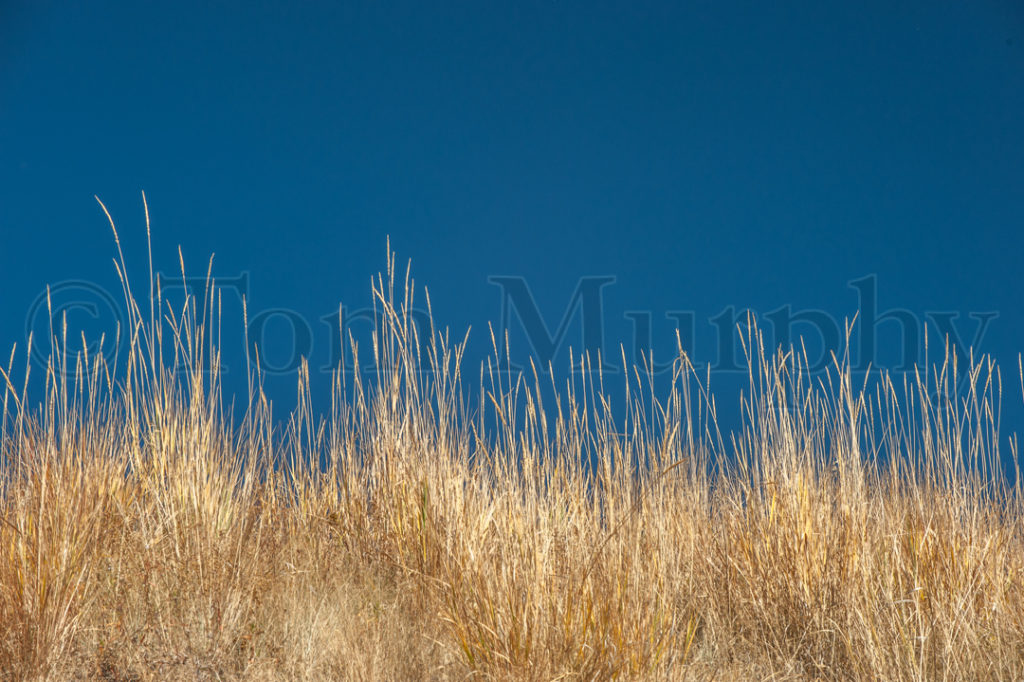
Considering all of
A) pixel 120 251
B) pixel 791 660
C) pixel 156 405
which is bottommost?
pixel 791 660

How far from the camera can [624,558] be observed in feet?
6.35

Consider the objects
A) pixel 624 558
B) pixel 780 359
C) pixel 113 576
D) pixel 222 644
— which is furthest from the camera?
pixel 780 359

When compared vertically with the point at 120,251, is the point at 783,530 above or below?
below

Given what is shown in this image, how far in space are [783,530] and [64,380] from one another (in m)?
2.38

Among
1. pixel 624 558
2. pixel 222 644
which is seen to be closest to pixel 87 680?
pixel 222 644

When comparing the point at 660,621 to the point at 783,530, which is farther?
the point at 783,530

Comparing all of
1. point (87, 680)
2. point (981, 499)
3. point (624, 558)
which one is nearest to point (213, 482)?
point (87, 680)

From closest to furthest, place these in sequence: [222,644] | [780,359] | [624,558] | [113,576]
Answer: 1. [624,558]
2. [222,644]
3. [113,576]
4. [780,359]

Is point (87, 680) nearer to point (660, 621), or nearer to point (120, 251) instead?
point (120, 251)

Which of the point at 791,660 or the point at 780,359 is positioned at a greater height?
the point at 780,359

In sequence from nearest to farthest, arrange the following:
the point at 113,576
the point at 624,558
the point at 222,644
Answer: the point at 624,558, the point at 222,644, the point at 113,576

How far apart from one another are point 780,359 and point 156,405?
87.3 inches

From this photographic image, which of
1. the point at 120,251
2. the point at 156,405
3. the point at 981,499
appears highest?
the point at 120,251

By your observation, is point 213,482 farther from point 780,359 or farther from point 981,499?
point 981,499
